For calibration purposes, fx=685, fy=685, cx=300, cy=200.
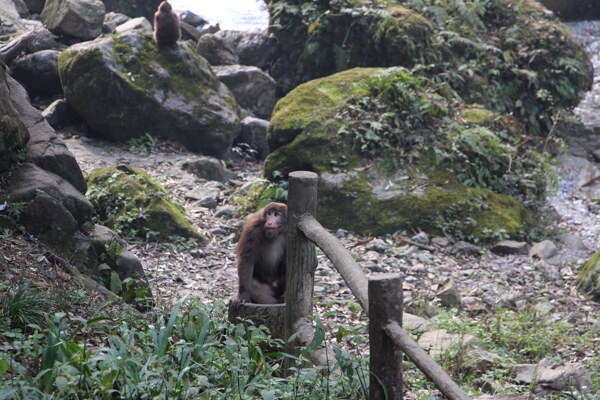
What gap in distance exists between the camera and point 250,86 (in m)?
13.1

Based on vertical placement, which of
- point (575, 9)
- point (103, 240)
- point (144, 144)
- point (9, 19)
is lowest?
point (144, 144)

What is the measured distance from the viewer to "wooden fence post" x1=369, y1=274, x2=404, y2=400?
269cm

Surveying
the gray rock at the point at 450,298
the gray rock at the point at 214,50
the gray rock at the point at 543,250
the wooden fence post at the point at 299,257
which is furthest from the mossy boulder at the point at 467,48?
the wooden fence post at the point at 299,257

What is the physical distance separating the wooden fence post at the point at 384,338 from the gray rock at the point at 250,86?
34.9ft

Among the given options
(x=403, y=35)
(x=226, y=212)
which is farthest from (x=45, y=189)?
(x=403, y=35)

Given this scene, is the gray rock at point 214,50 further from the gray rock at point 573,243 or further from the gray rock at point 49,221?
the gray rock at point 49,221

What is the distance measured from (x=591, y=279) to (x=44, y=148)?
5.29 meters

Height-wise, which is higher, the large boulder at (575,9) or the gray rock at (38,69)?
the large boulder at (575,9)

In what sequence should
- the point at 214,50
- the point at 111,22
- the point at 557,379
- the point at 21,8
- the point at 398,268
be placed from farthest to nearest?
the point at 111,22, the point at 21,8, the point at 214,50, the point at 398,268, the point at 557,379

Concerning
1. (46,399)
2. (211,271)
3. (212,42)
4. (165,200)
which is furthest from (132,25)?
(46,399)

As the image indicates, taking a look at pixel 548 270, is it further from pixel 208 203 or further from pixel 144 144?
pixel 144 144

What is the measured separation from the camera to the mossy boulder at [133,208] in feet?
24.1

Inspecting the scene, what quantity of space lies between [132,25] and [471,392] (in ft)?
34.0

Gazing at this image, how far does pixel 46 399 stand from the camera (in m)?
2.57
